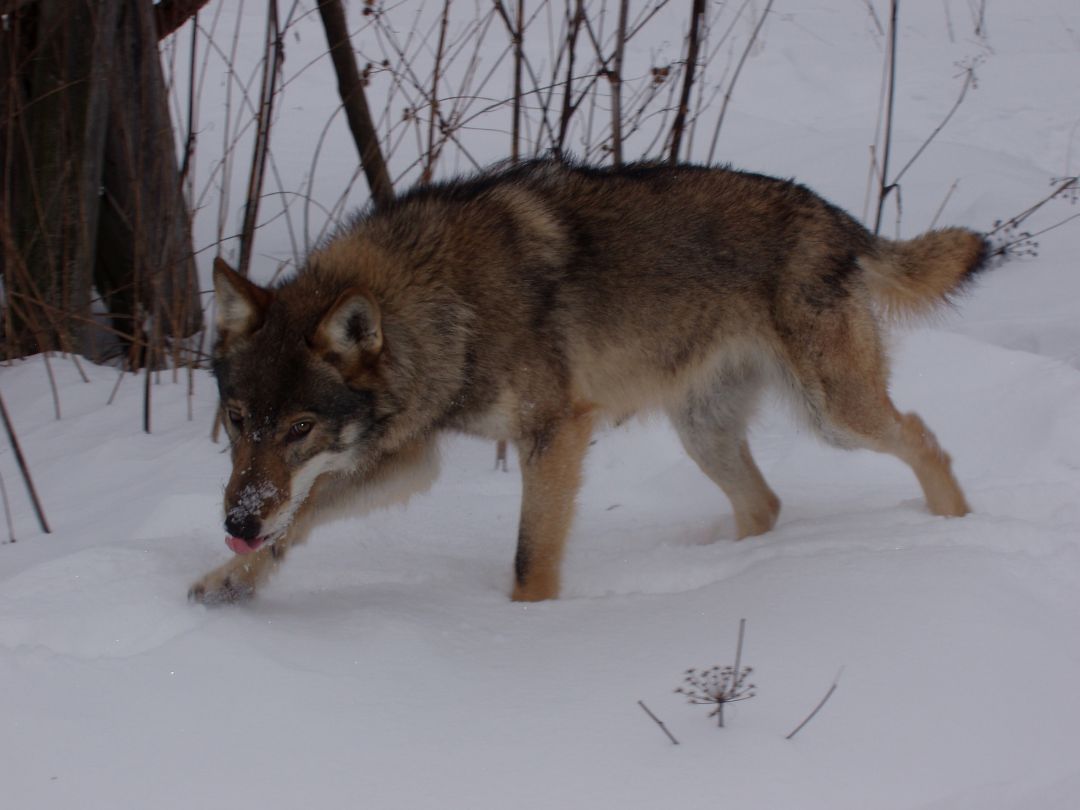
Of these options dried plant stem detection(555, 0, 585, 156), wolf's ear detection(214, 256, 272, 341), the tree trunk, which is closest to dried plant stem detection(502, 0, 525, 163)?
dried plant stem detection(555, 0, 585, 156)

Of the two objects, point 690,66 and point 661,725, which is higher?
point 690,66

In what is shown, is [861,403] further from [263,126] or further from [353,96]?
[353,96]

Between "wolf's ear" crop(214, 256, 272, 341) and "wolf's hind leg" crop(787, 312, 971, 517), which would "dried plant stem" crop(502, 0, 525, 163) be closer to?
"wolf's hind leg" crop(787, 312, 971, 517)

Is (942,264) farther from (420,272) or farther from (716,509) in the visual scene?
(420,272)

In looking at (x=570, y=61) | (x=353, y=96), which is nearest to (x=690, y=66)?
(x=570, y=61)

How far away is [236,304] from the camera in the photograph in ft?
11.0

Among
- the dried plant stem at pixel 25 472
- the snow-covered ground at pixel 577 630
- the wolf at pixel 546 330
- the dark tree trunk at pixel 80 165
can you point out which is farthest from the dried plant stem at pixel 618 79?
the dried plant stem at pixel 25 472

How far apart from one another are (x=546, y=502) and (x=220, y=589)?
1.11 meters

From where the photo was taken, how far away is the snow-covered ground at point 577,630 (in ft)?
7.71

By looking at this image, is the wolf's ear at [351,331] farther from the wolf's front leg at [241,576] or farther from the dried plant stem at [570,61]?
the dried plant stem at [570,61]

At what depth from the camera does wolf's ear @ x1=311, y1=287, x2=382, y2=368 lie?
3203 millimetres

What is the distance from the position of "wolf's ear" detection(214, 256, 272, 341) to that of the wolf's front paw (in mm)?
741

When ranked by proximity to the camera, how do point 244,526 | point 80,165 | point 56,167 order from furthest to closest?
1. point 56,167
2. point 80,165
3. point 244,526

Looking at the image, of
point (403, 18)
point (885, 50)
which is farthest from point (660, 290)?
point (403, 18)
